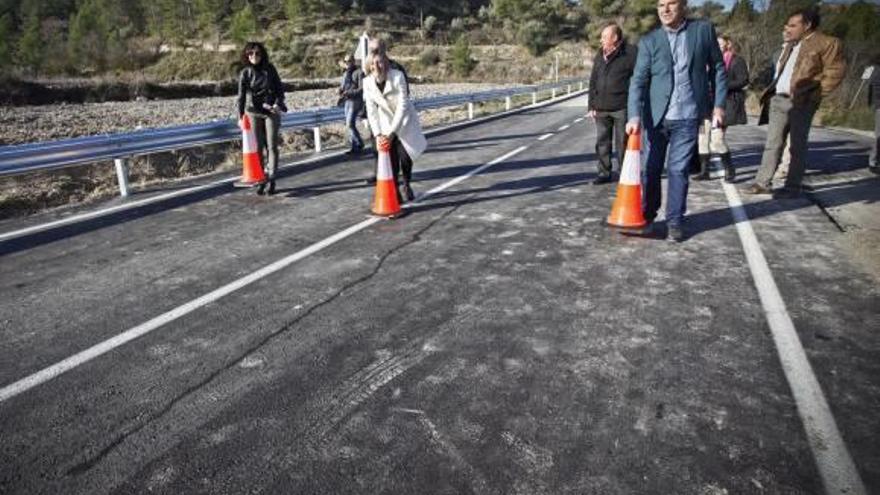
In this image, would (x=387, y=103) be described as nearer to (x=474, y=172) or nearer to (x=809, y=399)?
(x=474, y=172)

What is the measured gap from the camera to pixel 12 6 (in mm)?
106875

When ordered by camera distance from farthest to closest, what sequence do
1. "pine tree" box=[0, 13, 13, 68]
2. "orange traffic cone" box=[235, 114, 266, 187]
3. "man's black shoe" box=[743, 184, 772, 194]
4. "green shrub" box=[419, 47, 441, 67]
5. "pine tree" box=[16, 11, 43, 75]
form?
"green shrub" box=[419, 47, 441, 67]
"pine tree" box=[16, 11, 43, 75]
"pine tree" box=[0, 13, 13, 68]
"orange traffic cone" box=[235, 114, 266, 187]
"man's black shoe" box=[743, 184, 772, 194]

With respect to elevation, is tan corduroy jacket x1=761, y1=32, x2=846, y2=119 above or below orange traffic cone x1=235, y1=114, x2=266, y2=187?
above

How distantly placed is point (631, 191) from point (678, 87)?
1080mm

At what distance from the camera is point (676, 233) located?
18.4 feet

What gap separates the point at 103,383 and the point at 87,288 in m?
1.87

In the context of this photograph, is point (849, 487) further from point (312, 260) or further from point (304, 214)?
point (304, 214)

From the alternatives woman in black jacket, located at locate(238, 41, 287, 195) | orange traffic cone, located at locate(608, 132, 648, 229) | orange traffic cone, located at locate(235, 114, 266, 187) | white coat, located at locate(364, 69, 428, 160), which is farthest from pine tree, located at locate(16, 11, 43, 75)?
orange traffic cone, located at locate(608, 132, 648, 229)

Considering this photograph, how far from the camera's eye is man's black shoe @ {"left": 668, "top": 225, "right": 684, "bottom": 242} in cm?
559

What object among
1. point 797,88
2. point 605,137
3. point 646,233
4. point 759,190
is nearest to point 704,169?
point 759,190

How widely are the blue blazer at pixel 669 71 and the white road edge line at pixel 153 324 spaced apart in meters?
3.22

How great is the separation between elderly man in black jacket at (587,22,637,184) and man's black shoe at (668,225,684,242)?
271cm

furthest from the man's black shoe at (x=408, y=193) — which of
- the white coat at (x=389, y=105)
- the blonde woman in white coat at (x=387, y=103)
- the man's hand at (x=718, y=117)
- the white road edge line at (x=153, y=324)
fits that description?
the man's hand at (x=718, y=117)

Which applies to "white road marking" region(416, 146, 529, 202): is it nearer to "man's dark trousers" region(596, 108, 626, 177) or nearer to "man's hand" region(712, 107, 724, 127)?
"man's dark trousers" region(596, 108, 626, 177)
